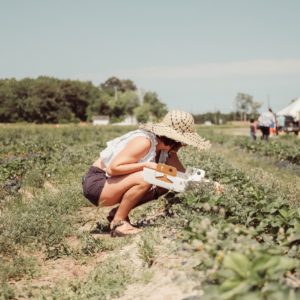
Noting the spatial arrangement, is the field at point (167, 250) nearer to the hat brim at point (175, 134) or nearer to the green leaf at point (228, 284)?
the green leaf at point (228, 284)

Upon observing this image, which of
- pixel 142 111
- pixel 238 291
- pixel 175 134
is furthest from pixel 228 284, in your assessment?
pixel 142 111

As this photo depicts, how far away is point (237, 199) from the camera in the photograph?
4230 mm

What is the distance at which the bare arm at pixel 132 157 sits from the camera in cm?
436

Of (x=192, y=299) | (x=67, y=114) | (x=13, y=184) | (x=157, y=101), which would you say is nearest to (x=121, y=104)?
(x=157, y=101)

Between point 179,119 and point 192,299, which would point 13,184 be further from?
point 192,299

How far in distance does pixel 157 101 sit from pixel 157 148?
8831cm

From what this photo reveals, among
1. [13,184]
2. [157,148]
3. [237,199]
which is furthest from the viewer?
[13,184]

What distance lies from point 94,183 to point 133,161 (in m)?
0.53

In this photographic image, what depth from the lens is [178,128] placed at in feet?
14.6

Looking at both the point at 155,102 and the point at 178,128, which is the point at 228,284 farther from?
the point at 155,102

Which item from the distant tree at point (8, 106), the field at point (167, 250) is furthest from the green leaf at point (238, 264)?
the distant tree at point (8, 106)

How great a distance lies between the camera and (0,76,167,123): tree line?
78875 mm

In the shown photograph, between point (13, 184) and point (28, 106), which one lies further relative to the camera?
point (28, 106)

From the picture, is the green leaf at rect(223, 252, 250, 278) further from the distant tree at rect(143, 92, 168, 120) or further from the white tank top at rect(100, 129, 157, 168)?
the distant tree at rect(143, 92, 168, 120)
